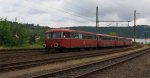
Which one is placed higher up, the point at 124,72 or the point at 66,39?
the point at 66,39

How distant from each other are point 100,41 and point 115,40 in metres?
12.6

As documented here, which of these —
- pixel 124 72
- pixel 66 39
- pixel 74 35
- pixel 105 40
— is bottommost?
pixel 124 72

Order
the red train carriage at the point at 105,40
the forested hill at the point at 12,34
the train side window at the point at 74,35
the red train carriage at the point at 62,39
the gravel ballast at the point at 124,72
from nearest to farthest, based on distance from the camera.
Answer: the gravel ballast at the point at 124,72
the red train carriage at the point at 62,39
the train side window at the point at 74,35
the forested hill at the point at 12,34
the red train carriage at the point at 105,40

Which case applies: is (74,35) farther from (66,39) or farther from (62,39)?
(62,39)

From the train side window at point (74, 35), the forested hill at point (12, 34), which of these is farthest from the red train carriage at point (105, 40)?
the forested hill at point (12, 34)

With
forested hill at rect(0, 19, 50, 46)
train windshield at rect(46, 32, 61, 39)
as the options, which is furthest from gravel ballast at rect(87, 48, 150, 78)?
forested hill at rect(0, 19, 50, 46)

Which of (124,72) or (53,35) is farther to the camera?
(53,35)

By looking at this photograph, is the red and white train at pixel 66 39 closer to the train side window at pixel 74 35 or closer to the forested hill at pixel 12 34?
the train side window at pixel 74 35

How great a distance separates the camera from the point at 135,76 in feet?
48.2

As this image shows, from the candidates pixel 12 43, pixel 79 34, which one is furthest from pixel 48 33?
pixel 12 43

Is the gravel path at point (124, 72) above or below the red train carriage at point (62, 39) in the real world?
below

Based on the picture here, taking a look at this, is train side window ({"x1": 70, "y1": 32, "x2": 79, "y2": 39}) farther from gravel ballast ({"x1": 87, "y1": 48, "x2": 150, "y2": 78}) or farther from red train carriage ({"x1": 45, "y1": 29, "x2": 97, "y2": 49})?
gravel ballast ({"x1": 87, "y1": 48, "x2": 150, "y2": 78})

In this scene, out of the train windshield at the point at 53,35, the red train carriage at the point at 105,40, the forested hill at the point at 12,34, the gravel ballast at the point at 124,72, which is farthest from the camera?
the red train carriage at the point at 105,40

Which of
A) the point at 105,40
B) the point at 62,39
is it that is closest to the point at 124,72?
the point at 62,39
